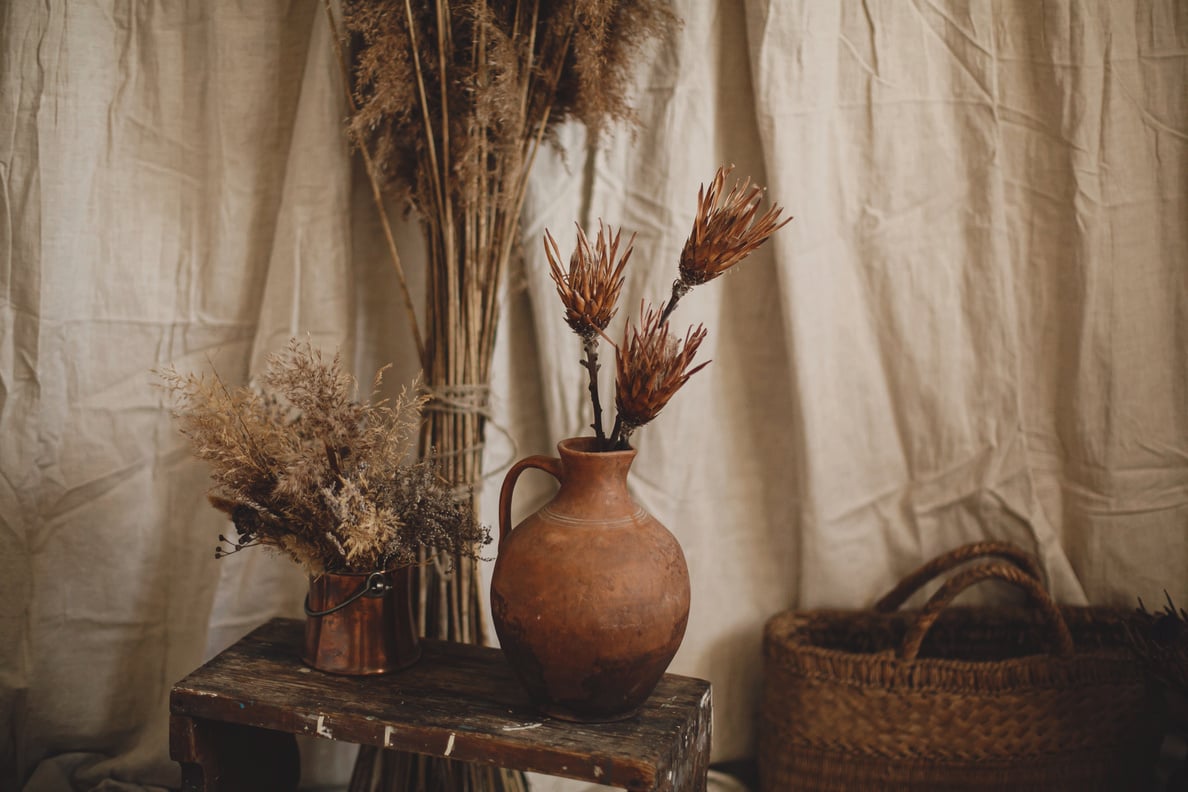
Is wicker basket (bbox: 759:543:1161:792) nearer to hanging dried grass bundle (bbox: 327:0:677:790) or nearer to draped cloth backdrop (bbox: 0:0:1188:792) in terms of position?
draped cloth backdrop (bbox: 0:0:1188:792)

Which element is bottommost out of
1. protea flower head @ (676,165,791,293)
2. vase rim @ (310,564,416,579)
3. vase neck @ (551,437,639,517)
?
vase rim @ (310,564,416,579)

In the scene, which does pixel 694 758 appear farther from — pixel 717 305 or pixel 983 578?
pixel 717 305

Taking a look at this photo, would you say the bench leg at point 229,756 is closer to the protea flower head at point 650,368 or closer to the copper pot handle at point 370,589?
the copper pot handle at point 370,589

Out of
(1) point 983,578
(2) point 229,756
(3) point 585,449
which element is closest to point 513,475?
(3) point 585,449

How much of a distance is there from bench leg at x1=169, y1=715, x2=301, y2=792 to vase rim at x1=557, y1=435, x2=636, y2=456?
631mm

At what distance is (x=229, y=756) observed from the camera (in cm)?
126

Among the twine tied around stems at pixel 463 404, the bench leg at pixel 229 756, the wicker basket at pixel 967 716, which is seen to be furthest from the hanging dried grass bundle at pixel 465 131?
the wicker basket at pixel 967 716

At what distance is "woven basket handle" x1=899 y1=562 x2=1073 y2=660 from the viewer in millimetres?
1427

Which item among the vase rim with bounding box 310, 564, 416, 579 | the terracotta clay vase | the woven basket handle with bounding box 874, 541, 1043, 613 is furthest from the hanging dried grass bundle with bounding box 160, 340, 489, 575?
the woven basket handle with bounding box 874, 541, 1043, 613

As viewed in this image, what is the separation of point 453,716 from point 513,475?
0.32m

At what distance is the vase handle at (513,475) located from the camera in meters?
1.15

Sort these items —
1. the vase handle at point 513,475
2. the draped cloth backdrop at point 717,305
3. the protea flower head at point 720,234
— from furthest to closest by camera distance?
the draped cloth backdrop at point 717,305, the vase handle at point 513,475, the protea flower head at point 720,234

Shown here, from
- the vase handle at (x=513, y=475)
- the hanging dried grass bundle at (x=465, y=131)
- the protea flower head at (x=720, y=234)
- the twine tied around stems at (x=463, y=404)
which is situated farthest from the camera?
the twine tied around stems at (x=463, y=404)

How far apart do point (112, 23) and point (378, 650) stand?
Answer: 1.20m
